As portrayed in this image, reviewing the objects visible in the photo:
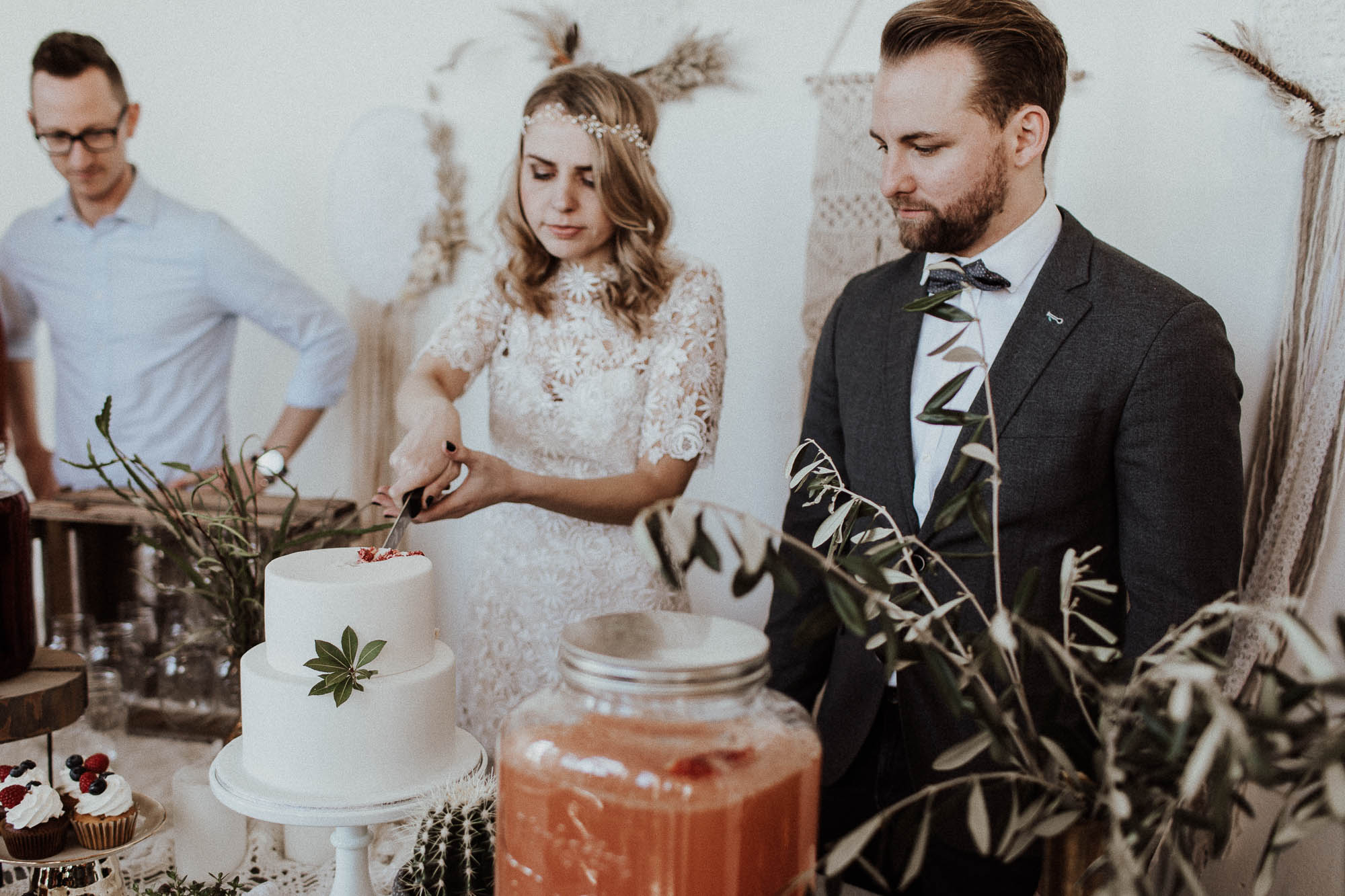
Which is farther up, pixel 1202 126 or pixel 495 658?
pixel 1202 126

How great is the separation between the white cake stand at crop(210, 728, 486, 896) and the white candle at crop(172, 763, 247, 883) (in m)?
0.25

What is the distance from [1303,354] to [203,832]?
2.11 metres

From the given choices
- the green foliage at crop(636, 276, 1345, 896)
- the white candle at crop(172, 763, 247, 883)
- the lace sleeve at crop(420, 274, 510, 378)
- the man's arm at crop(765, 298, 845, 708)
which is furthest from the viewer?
the lace sleeve at crop(420, 274, 510, 378)

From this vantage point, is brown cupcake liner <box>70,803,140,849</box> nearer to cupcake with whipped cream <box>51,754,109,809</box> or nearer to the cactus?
cupcake with whipped cream <box>51,754,109,809</box>

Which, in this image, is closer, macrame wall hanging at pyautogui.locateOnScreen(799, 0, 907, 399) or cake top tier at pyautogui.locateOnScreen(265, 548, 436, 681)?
cake top tier at pyautogui.locateOnScreen(265, 548, 436, 681)

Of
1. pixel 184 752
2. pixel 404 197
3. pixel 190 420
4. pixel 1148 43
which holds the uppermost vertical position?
pixel 1148 43

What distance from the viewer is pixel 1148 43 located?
2.30 m

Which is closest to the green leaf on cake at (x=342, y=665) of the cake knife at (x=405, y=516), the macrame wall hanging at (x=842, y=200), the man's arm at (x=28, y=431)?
the cake knife at (x=405, y=516)

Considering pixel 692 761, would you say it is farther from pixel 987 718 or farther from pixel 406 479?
pixel 406 479

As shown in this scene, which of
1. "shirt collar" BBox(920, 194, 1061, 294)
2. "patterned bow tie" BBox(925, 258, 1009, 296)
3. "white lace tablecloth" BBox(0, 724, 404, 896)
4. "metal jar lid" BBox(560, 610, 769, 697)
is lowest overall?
"white lace tablecloth" BBox(0, 724, 404, 896)

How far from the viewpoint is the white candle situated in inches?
54.1

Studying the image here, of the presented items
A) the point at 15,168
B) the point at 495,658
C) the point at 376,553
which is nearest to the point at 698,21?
the point at 495,658

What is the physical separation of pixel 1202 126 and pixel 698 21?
130 centimetres

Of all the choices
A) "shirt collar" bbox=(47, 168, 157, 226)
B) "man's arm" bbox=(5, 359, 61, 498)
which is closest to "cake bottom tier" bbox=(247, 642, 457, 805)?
"shirt collar" bbox=(47, 168, 157, 226)
